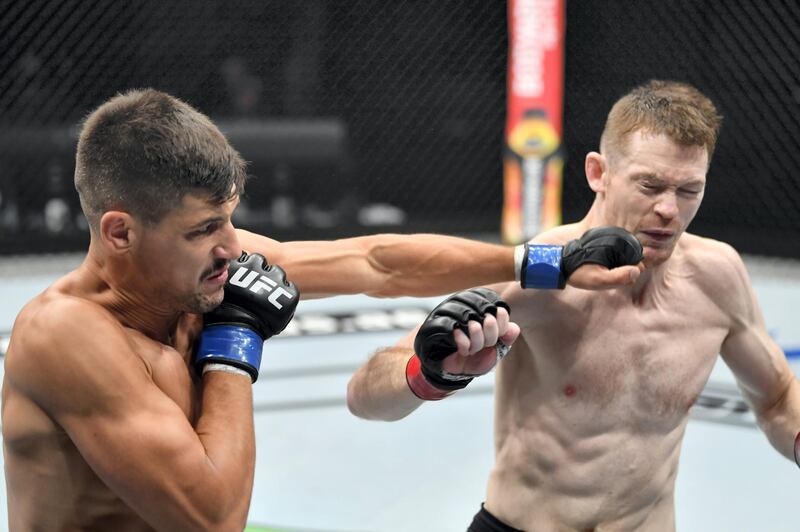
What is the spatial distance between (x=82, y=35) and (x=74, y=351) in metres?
5.62

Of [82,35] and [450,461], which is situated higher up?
[82,35]

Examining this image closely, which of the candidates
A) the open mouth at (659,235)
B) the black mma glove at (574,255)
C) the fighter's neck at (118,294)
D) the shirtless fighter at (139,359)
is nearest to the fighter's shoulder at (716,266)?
the open mouth at (659,235)

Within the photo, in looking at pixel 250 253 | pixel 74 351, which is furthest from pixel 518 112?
pixel 74 351

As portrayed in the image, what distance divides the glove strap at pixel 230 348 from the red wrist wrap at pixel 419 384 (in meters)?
0.41

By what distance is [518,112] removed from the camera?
263 inches

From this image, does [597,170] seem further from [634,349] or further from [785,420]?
[785,420]

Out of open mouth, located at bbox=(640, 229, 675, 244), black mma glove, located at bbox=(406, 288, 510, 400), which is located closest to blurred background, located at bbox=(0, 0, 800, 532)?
open mouth, located at bbox=(640, 229, 675, 244)

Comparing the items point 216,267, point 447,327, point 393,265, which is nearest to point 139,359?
point 216,267

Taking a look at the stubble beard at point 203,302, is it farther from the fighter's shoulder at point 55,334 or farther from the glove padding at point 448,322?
the glove padding at point 448,322

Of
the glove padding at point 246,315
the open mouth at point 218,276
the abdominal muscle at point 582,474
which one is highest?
the open mouth at point 218,276

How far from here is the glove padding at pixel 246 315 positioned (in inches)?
62.7

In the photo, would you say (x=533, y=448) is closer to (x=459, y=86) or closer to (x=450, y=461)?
(x=450, y=461)

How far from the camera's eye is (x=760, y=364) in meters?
2.26

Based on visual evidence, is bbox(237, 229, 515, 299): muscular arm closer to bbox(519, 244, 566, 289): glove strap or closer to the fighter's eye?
bbox(519, 244, 566, 289): glove strap
